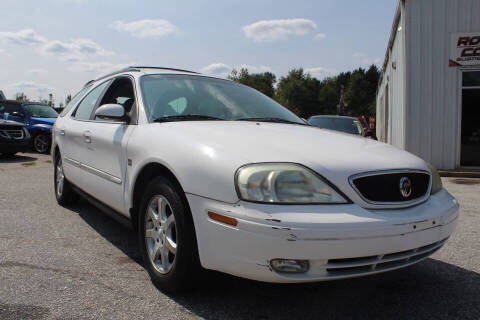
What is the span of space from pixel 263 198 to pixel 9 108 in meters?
13.9

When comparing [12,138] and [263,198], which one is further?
[12,138]

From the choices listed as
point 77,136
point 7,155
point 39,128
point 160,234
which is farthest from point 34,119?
point 160,234

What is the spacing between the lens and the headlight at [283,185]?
2.15 metres

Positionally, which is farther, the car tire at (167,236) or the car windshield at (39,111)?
the car windshield at (39,111)

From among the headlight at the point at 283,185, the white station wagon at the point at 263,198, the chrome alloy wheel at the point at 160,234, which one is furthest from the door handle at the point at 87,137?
the headlight at the point at 283,185

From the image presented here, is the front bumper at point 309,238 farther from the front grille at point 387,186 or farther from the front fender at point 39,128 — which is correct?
the front fender at point 39,128

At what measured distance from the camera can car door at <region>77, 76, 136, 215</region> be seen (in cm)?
324

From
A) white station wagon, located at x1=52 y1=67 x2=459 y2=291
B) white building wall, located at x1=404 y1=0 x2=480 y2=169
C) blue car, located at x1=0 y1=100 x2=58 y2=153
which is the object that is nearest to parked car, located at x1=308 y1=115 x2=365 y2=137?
white building wall, located at x1=404 y1=0 x2=480 y2=169

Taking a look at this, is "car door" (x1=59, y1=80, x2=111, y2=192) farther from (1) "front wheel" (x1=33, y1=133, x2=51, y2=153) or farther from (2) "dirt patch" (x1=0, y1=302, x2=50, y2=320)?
(1) "front wheel" (x1=33, y1=133, x2=51, y2=153)

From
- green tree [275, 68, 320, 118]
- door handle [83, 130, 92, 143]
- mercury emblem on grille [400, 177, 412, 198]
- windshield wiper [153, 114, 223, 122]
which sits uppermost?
green tree [275, 68, 320, 118]

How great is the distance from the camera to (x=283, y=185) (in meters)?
2.18

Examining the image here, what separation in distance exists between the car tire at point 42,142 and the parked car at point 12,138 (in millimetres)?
1415

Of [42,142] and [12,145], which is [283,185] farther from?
[42,142]

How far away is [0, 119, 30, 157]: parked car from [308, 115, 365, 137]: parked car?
7778 millimetres
